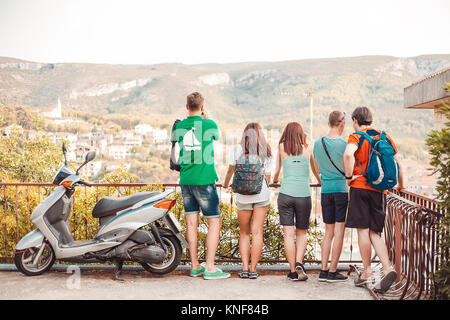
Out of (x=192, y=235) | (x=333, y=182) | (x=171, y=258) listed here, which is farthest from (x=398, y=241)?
(x=171, y=258)

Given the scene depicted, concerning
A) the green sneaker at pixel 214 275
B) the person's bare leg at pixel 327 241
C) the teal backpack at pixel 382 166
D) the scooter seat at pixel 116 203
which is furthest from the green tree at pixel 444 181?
the scooter seat at pixel 116 203

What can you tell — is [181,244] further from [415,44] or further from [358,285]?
[415,44]

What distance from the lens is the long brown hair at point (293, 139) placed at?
453 centimetres

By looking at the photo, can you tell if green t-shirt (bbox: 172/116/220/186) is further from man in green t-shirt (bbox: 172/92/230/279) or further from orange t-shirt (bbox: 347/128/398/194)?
orange t-shirt (bbox: 347/128/398/194)

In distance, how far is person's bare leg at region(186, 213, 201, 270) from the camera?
188 inches

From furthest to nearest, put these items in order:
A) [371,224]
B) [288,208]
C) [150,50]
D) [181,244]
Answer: [150,50]
[181,244]
[288,208]
[371,224]

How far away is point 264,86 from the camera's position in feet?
288

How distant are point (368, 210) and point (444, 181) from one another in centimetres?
84

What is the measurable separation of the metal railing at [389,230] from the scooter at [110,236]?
0.59m

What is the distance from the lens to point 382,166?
13.5 feet

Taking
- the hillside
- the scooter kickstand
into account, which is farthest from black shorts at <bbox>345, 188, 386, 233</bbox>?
the hillside

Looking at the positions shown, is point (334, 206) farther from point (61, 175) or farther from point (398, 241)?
point (61, 175)
